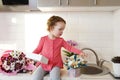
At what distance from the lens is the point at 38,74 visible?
57.1 inches

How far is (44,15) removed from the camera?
6.34 ft

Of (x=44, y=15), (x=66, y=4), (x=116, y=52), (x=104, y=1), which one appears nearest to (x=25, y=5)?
(x=44, y=15)

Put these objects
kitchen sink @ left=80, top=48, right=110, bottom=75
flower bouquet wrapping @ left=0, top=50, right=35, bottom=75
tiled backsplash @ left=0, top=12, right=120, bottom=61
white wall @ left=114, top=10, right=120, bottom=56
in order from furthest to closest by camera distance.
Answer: tiled backsplash @ left=0, top=12, right=120, bottom=61
white wall @ left=114, top=10, right=120, bottom=56
kitchen sink @ left=80, top=48, right=110, bottom=75
flower bouquet wrapping @ left=0, top=50, right=35, bottom=75

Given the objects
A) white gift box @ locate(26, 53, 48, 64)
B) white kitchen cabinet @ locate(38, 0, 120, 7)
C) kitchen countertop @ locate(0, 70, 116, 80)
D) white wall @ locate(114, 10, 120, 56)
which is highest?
white kitchen cabinet @ locate(38, 0, 120, 7)

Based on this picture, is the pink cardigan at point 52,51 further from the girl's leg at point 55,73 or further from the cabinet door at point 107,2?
the cabinet door at point 107,2

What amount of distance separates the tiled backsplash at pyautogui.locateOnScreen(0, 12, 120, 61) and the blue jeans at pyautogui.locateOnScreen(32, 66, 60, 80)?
510mm

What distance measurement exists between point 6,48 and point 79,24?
769 millimetres

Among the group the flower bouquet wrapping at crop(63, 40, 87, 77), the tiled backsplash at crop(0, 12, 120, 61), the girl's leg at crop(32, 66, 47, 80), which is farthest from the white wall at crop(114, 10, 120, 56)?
the girl's leg at crop(32, 66, 47, 80)

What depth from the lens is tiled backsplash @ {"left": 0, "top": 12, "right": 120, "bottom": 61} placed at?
1925mm

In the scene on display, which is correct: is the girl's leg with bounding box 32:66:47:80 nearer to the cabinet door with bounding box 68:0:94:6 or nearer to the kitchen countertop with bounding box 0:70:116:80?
the kitchen countertop with bounding box 0:70:116:80

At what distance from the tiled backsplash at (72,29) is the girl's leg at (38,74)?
0.51 metres

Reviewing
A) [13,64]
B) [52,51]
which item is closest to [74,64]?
[52,51]

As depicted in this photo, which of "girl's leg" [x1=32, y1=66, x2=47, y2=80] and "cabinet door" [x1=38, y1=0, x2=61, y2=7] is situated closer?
"girl's leg" [x1=32, y1=66, x2=47, y2=80]

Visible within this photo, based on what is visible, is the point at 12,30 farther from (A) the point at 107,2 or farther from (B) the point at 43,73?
(A) the point at 107,2
